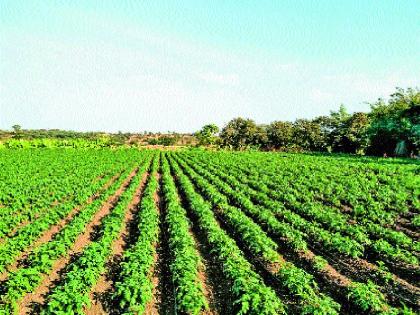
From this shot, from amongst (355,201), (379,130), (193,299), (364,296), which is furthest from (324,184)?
(379,130)

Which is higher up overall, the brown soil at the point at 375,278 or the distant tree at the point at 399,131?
the distant tree at the point at 399,131

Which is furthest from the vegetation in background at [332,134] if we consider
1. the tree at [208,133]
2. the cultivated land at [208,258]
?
the cultivated land at [208,258]

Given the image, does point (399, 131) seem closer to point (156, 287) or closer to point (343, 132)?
point (343, 132)

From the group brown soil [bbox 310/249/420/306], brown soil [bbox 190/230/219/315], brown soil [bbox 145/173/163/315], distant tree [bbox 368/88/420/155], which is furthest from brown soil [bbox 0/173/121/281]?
distant tree [bbox 368/88/420/155]

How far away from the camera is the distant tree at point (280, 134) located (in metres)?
80.1

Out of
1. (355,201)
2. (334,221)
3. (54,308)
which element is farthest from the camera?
(355,201)

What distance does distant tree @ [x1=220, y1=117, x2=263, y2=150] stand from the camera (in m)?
83.9

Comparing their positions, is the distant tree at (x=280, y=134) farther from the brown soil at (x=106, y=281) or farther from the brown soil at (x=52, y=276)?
the brown soil at (x=52, y=276)

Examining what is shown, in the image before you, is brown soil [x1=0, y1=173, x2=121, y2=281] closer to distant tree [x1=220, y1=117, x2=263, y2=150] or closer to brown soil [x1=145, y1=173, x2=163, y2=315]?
brown soil [x1=145, y1=173, x2=163, y2=315]

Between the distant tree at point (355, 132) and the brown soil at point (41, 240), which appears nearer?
the brown soil at point (41, 240)

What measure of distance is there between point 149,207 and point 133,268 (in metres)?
6.31

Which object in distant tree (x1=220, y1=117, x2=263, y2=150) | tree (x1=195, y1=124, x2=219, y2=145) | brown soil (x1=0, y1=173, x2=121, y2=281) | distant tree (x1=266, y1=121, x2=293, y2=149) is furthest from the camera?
tree (x1=195, y1=124, x2=219, y2=145)

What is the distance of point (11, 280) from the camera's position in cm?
723

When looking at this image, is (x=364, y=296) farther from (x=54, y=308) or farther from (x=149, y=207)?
(x=149, y=207)
